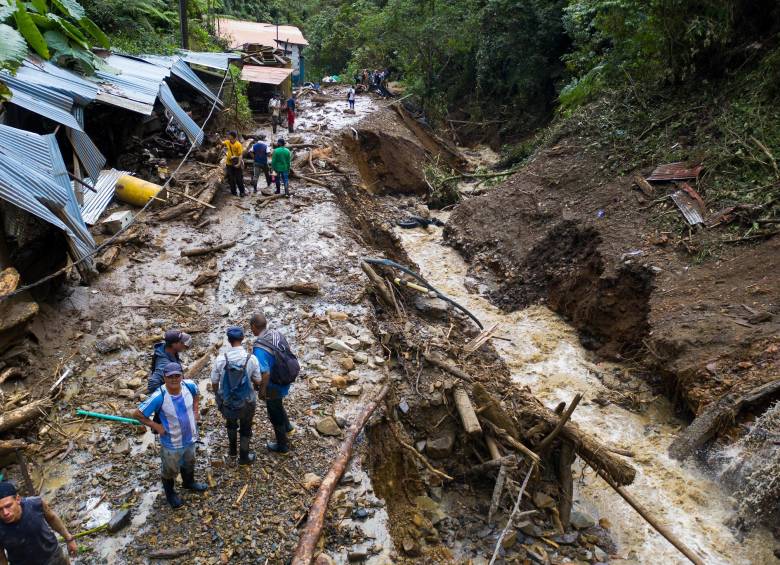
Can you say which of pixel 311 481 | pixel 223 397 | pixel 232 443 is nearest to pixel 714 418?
pixel 311 481

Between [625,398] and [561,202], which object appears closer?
[625,398]

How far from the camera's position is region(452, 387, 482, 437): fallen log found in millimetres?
6039

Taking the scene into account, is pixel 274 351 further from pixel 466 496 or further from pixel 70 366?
pixel 70 366

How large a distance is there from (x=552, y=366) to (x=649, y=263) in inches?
114

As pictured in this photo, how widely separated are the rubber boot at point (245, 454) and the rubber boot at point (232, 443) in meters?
0.10

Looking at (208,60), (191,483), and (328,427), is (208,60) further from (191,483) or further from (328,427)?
(191,483)

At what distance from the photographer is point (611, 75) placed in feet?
50.5

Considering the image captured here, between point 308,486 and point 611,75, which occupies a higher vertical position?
point 611,75

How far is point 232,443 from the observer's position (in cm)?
538

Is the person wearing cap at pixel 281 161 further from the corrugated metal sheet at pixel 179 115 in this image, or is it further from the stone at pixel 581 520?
the stone at pixel 581 520

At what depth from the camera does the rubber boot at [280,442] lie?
548cm

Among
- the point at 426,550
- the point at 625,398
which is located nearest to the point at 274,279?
the point at 426,550

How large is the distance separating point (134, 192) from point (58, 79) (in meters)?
2.59

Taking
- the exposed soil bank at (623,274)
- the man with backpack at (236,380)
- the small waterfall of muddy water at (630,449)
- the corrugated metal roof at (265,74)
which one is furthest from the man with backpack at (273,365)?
the corrugated metal roof at (265,74)
